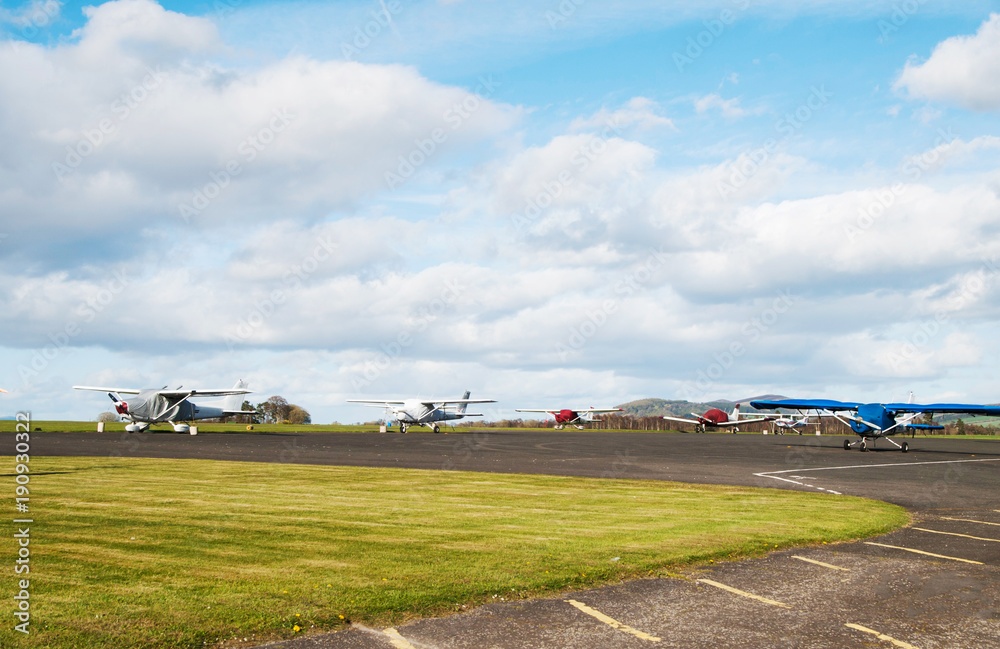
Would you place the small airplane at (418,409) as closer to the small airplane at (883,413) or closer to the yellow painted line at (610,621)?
the small airplane at (883,413)

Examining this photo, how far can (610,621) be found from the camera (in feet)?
20.8

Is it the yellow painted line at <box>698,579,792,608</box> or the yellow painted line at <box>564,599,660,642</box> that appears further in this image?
the yellow painted line at <box>698,579,792,608</box>

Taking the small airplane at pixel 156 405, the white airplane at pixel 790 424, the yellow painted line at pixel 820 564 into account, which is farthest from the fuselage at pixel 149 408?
the white airplane at pixel 790 424

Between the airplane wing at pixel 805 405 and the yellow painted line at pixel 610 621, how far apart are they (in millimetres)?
39866

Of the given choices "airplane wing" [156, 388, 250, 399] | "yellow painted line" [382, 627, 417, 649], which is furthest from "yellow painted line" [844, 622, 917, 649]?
"airplane wing" [156, 388, 250, 399]

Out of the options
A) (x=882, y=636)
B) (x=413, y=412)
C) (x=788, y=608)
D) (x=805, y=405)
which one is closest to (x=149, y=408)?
(x=413, y=412)

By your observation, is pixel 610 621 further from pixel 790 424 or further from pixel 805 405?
pixel 790 424

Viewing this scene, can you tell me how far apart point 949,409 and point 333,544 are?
45.2 metres

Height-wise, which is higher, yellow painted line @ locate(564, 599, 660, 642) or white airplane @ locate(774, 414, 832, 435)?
yellow painted line @ locate(564, 599, 660, 642)

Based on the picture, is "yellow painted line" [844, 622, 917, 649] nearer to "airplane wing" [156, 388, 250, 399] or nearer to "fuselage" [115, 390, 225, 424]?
A: "airplane wing" [156, 388, 250, 399]

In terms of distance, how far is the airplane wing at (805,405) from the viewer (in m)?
44.2

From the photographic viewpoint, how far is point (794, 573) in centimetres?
841

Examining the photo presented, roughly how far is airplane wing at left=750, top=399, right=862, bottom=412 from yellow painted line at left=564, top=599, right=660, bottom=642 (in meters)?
39.9

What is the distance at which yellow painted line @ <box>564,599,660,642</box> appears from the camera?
5.95 meters
